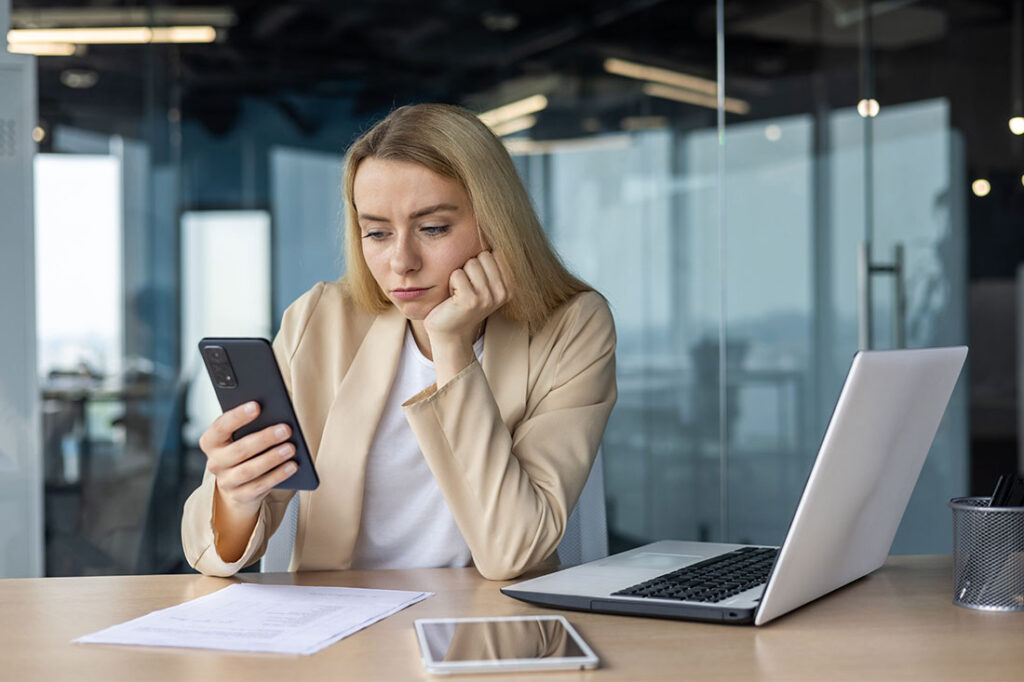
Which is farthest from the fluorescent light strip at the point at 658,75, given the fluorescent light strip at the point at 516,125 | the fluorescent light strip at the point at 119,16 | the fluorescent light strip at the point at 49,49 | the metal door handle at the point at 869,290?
the fluorescent light strip at the point at 49,49

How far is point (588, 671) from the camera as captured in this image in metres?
1.04

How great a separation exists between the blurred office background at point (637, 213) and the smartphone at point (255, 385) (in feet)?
7.90

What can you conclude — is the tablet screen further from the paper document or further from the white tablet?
the paper document

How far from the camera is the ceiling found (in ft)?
12.7

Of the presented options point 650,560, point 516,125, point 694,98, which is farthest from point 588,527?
point 516,125

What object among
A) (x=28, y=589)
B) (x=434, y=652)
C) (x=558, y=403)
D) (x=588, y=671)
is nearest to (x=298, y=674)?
(x=434, y=652)

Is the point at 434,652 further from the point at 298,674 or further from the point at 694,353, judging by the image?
the point at 694,353

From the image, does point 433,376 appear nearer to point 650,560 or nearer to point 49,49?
point 650,560

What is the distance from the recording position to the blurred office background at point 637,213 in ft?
12.4

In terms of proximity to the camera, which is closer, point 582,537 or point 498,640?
point 498,640

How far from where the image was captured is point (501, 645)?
3.54 ft

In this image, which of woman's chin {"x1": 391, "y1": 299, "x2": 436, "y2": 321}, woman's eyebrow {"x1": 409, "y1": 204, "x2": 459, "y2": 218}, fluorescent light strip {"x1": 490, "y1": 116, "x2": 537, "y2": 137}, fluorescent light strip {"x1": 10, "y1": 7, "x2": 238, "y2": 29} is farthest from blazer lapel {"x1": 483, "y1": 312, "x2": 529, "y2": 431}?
fluorescent light strip {"x1": 490, "y1": 116, "x2": 537, "y2": 137}

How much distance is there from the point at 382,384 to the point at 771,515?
8.65 feet

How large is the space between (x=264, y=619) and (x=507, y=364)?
27.8 inches
